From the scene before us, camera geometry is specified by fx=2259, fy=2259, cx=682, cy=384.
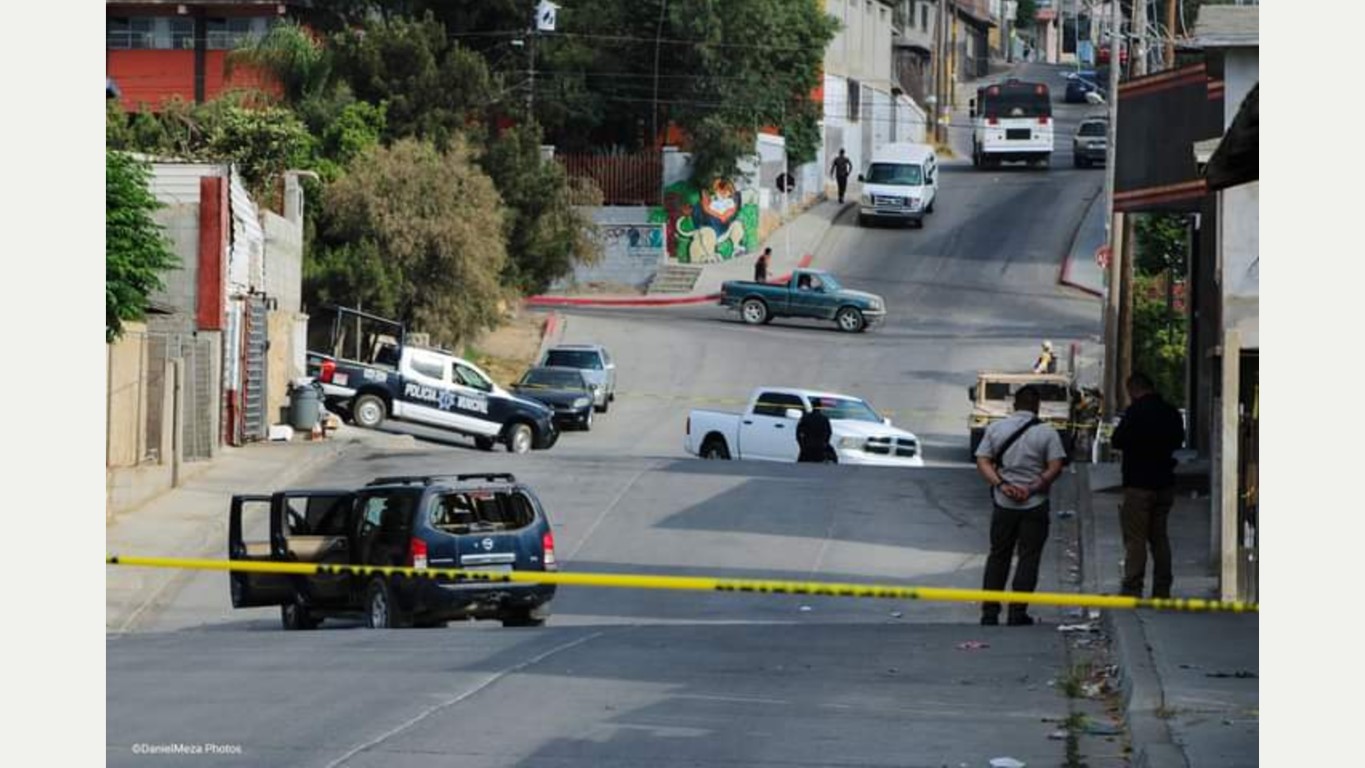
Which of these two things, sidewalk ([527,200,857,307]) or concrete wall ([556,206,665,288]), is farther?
concrete wall ([556,206,665,288])

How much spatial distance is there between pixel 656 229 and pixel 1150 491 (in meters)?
52.6

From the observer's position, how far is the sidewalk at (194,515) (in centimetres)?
2362

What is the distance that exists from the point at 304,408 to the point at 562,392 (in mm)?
7574

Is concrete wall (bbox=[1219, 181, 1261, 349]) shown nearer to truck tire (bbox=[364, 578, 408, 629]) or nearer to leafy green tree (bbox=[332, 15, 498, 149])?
truck tire (bbox=[364, 578, 408, 629])

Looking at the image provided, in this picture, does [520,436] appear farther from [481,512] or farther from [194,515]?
[481,512]

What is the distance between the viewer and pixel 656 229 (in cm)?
7069

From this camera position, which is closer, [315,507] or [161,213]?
[315,507]

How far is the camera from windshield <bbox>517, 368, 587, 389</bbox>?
151 ft

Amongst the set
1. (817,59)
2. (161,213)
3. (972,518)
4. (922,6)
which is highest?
(922,6)

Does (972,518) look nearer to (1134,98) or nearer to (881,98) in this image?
(1134,98)

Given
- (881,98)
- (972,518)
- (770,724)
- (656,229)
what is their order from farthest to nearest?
(881,98)
(656,229)
(972,518)
(770,724)

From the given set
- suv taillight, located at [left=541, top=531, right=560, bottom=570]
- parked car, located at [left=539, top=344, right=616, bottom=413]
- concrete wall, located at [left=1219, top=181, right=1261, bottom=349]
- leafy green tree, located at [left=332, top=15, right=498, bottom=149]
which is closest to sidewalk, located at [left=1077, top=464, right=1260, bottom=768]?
concrete wall, located at [left=1219, top=181, right=1261, bottom=349]

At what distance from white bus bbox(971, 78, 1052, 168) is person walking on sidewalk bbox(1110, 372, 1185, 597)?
66.7 metres

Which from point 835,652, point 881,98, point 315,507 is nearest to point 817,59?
point 881,98
